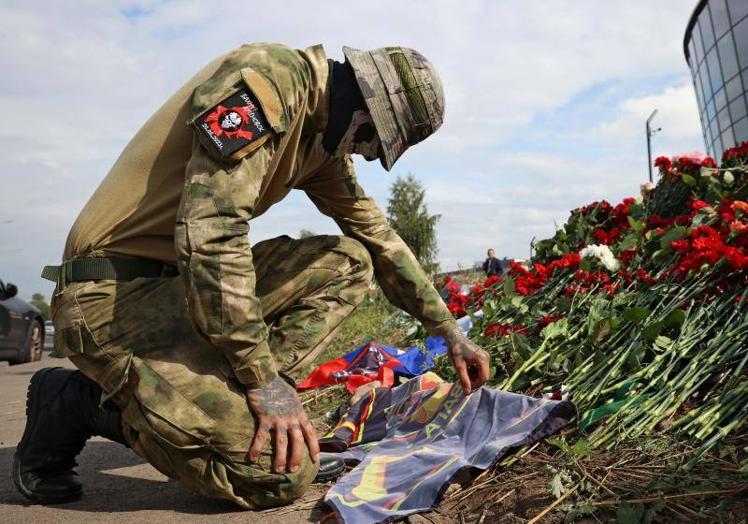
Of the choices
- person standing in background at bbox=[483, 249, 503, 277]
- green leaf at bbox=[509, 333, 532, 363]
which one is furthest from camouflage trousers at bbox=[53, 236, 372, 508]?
person standing in background at bbox=[483, 249, 503, 277]

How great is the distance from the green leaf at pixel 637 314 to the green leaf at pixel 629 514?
1.25m

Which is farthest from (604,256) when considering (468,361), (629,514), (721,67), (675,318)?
(721,67)

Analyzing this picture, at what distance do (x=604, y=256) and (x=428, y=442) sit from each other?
191 cm

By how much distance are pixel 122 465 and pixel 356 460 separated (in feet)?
3.70

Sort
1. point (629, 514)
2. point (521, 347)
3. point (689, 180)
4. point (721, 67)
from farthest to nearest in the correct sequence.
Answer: point (721, 67) < point (689, 180) < point (521, 347) < point (629, 514)

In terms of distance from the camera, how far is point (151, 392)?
2.41 metres

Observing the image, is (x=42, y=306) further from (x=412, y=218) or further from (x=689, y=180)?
(x=689, y=180)

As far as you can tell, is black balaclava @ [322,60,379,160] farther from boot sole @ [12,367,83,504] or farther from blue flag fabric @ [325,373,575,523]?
boot sole @ [12,367,83,504]

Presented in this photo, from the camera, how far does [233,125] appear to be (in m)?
2.27

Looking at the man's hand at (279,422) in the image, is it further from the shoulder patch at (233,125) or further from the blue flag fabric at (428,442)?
the shoulder patch at (233,125)

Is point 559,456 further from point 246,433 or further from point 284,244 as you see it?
point 284,244

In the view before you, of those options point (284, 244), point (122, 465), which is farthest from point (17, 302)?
point (284, 244)

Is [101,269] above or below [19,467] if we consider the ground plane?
above

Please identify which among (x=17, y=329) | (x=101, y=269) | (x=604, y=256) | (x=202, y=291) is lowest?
(x=604, y=256)
